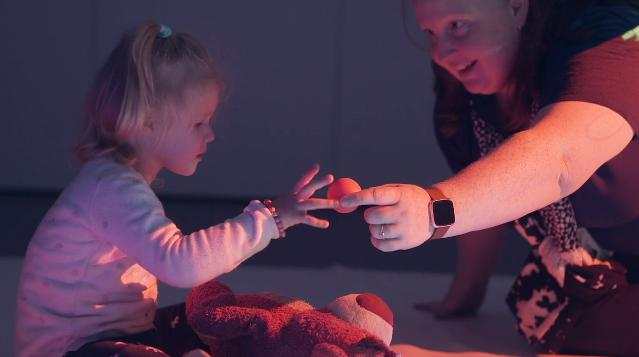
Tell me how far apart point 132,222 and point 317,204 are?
0.27 meters

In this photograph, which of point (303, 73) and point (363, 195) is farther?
point (303, 73)

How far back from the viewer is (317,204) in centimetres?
141

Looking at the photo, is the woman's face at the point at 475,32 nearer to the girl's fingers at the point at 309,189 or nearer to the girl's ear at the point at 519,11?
the girl's ear at the point at 519,11

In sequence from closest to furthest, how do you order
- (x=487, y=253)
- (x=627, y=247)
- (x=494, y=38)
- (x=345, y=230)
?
(x=494, y=38), (x=627, y=247), (x=487, y=253), (x=345, y=230)

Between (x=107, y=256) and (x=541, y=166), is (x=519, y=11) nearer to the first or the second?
(x=541, y=166)

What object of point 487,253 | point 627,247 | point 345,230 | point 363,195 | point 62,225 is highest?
point 363,195

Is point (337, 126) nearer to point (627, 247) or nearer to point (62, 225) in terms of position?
point (627, 247)

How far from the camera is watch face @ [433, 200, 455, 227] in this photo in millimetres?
1337

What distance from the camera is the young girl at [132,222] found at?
1416 millimetres

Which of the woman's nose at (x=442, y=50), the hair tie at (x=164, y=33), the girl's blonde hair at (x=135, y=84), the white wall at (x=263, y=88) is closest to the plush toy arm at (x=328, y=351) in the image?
the girl's blonde hair at (x=135, y=84)

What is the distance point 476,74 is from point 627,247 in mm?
469

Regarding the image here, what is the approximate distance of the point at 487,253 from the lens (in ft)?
7.29

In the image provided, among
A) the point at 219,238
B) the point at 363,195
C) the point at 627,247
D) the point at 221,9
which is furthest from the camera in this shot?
the point at 221,9

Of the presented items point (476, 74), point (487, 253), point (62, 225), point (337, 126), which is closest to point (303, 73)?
point (337, 126)
